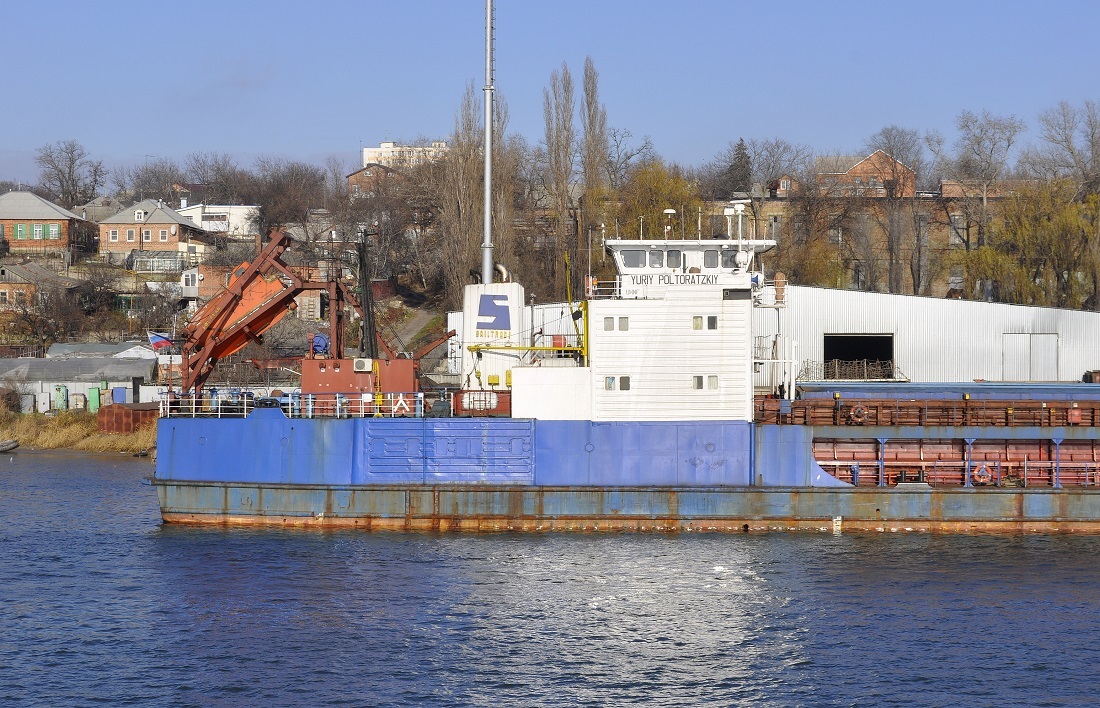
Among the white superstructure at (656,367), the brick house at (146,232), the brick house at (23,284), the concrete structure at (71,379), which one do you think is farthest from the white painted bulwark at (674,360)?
the brick house at (146,232)

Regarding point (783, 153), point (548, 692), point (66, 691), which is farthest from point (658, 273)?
point (783, 153)

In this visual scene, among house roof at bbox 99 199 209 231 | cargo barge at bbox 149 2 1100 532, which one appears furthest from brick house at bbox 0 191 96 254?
cargo barge at bbox 149 2 1100 532

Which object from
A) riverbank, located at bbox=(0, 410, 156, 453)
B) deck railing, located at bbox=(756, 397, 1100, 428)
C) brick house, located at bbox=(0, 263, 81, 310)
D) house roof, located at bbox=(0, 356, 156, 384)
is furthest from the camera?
brick house, located at bbox=(0, 263, 81, 310)

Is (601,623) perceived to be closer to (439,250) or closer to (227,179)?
(439,250)

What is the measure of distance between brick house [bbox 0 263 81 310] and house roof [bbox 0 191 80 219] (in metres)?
12.1

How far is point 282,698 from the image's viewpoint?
58.6 feet

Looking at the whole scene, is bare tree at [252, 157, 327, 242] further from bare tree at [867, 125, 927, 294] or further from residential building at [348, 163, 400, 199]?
bare tree at [867, 125, 927, 294]

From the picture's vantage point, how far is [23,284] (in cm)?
7281

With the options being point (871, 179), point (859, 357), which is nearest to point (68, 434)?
point (859, 357)

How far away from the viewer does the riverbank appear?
1969 inches

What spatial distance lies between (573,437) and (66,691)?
13.2 meters

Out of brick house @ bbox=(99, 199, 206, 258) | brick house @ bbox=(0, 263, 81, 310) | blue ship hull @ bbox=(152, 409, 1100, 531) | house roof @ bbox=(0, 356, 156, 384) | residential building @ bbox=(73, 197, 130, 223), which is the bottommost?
blue ship hull @ bbox=(152, 409, 1100, 531)

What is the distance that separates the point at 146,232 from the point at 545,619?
70.7 m

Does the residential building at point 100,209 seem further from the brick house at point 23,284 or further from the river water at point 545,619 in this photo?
the river water at point 545,619
